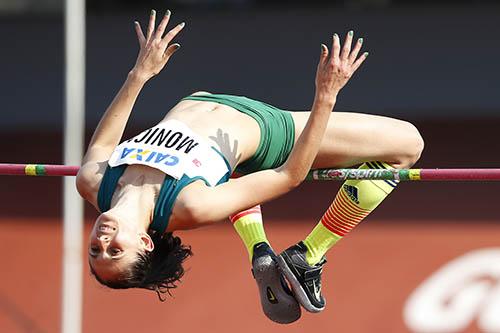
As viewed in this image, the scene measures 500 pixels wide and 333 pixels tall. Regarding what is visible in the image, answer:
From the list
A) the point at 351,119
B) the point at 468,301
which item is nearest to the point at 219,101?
the point at 351,119

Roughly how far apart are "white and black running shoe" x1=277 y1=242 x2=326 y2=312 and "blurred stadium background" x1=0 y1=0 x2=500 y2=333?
13.4ft

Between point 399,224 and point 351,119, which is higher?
point 351,119

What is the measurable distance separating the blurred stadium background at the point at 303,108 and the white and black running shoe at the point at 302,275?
410 cm

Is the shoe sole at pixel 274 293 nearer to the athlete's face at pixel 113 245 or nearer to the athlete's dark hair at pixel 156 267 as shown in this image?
the athlete's dark hair at pixel 156 267

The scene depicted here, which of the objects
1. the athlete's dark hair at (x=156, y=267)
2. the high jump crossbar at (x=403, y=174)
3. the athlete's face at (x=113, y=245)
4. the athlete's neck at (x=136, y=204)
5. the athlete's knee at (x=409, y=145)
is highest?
the athlete's knee at (x=409, y=145)

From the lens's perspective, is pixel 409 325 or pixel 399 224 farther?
pixel 399 224

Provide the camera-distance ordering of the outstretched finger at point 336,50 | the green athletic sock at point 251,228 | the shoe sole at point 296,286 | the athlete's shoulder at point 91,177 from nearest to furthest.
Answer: the outstretched finger at point 336,50 < the athlete's shoulder at point 91,177 < the shoe sole at point 296,286 < the green athletic sock at point 251,228

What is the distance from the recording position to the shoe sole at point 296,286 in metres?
4.58

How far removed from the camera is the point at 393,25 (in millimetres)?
9266

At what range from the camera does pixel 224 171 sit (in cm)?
421

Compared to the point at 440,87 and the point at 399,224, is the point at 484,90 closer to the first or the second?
the point at 440,87

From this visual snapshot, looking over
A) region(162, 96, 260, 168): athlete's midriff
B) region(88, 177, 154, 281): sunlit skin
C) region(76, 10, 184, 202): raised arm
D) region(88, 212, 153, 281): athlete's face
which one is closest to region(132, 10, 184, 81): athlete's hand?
region(76, 10, 184, 202): raised arm

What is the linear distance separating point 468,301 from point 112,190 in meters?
4.88

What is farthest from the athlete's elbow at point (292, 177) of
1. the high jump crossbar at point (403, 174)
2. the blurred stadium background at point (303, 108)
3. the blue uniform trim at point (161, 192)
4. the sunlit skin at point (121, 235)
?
the blurred stadium background at point (303, 108)
